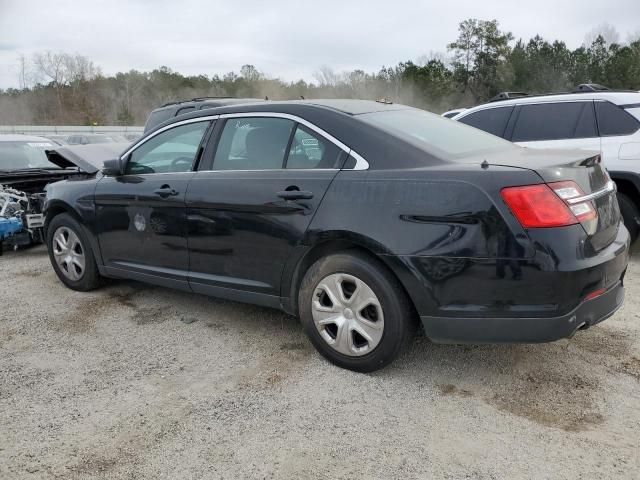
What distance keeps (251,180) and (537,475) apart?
2302 mm

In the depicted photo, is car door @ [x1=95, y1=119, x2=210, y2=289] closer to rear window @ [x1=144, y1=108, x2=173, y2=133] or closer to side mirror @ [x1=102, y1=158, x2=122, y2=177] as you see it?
side mirror @ [x1=102, y1=158, x2=122, y2=177]

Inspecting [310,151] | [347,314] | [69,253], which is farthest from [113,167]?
[347,314]

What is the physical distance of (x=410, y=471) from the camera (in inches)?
95.6

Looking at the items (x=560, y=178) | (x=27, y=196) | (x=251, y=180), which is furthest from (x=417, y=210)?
(x=27, y=196)

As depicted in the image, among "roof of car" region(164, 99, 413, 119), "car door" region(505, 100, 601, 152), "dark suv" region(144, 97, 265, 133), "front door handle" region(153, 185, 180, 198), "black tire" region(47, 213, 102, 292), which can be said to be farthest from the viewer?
"dark suv" region(144, 97, 265, 133)

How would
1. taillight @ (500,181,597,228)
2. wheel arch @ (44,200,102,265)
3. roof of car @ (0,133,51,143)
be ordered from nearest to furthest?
taillight @ (500,181,597,228) → wheel arch @ (44,200,102,265) → roof of car @ (0,133,51,143)

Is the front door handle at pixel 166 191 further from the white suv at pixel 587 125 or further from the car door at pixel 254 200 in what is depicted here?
the white suv at pixel 587 125

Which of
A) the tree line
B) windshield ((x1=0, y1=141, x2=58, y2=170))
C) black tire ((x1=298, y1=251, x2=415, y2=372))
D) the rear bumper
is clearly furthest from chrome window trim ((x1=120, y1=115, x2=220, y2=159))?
the tree line

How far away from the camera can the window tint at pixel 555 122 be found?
6191mm

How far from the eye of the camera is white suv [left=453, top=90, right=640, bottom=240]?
5.80m

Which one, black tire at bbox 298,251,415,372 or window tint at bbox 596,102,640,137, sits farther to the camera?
window tint at bbox 596,102,640,137

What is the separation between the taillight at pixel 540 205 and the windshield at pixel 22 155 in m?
7.02

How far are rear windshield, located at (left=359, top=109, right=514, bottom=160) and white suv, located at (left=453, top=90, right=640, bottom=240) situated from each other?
2.71 metres

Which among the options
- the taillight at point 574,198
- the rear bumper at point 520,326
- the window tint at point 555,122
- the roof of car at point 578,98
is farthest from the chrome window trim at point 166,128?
the roof of car at point 578,98
